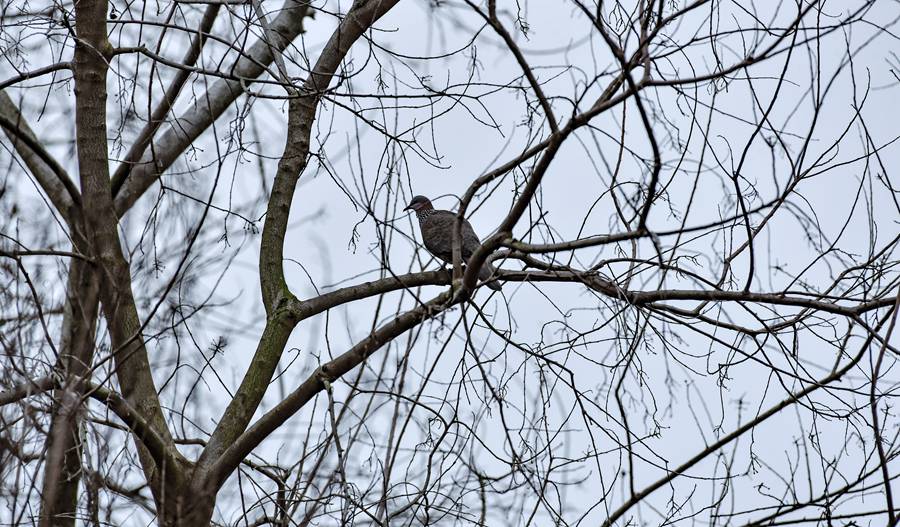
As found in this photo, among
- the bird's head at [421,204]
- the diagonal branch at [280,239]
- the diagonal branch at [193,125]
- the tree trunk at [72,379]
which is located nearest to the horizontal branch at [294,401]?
the diagonal branch at [280,239]

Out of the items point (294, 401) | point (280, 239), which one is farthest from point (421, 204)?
point (294, 401)

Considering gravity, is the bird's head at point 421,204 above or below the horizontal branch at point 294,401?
above

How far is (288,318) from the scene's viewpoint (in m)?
4.14

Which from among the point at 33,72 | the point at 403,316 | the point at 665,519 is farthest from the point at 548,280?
the point at 33,72

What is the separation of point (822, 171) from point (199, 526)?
8.03 ft

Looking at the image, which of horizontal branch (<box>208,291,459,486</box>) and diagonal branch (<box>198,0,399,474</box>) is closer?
horizontal branch (<box>208,291,459,486</box>)

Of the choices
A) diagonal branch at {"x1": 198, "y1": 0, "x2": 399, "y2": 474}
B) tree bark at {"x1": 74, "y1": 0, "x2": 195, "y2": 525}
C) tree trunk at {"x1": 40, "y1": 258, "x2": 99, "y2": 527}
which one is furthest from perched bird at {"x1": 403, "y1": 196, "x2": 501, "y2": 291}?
tree trunk at {"x1": 40, "y1": 258, "x2": 99, "y2": 527}

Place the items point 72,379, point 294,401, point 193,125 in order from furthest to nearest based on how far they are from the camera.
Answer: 1. point 193,125
2. point 294,401
3. point 72,379

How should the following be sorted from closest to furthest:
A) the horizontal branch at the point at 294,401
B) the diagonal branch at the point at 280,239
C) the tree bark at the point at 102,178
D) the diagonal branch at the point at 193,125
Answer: the horizontal branch at the point at 294,401 → the tree bark at the point at 102,178 → the diagonal branch at the point at 280,239 → the diagonal branch at the point at 193,125

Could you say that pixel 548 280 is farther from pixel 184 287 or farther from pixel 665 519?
pixel 184 287

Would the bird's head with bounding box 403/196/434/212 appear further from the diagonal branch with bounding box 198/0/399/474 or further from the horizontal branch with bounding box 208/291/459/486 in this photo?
the horizontal branch with bounding box 208/291/459/486

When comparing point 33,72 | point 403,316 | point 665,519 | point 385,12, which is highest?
point 385,12

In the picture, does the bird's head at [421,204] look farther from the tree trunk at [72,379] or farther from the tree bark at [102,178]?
the tree trunk at [72,379]

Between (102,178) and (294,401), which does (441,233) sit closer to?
(102,178)
